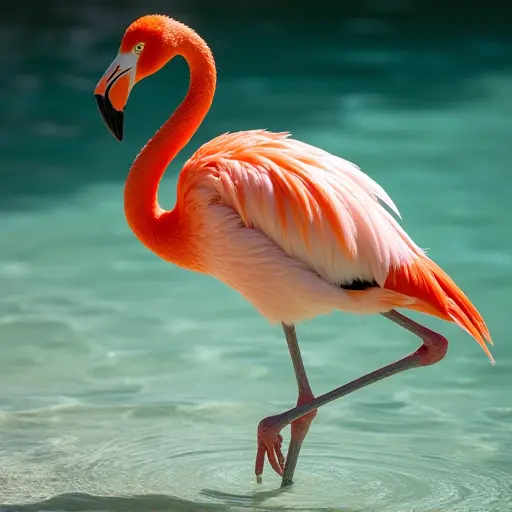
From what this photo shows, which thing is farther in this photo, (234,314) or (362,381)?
(234,314)

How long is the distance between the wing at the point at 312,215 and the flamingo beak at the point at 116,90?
331mm

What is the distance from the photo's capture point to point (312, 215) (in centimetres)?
363

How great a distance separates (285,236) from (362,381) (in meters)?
0.47

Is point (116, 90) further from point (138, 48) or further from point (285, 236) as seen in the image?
point (285, 236)

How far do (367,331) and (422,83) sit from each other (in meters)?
3.84

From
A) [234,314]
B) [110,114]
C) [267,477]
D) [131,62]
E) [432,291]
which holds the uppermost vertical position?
[131,62]

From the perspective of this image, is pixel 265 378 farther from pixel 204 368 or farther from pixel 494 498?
pixel 494 498

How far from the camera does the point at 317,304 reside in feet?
11.9

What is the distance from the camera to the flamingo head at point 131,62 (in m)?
3.88

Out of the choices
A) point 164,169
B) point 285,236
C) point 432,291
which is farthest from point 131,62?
point 432,291

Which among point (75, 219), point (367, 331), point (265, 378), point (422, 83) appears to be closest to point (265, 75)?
point (422, 83)

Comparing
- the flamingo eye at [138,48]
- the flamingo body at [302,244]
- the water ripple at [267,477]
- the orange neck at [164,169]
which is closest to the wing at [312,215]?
the flamingo body at [302,244]

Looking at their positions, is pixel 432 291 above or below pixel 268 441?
above

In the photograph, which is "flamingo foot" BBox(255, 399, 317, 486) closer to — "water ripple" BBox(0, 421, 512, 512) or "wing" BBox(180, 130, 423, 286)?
"water ripple" BBox(0, 421, 512, 512)
